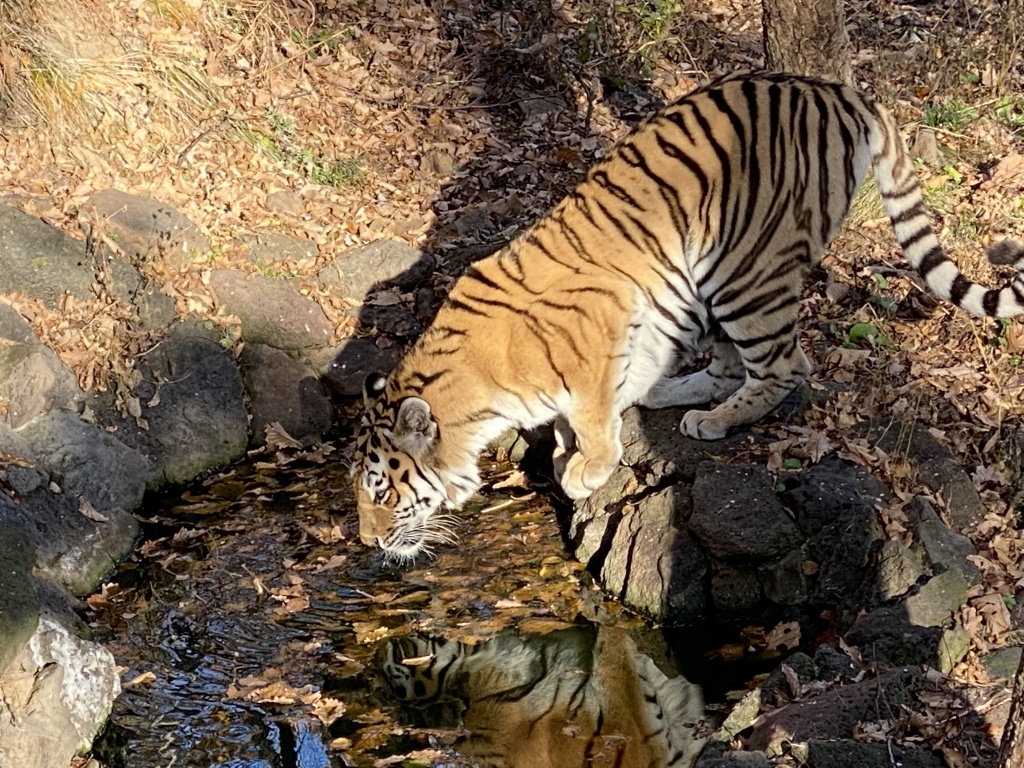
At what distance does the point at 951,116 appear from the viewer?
888 cm

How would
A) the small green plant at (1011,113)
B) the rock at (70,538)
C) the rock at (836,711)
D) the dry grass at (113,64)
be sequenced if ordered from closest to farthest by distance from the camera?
1. the rock at (836,711)
2. the rock at (70,538)
3. the dry grass at (113,64)
4. the small green plant at (1011,113)

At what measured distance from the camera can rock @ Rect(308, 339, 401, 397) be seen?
7523 millimetres

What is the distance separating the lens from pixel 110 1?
28.4ft

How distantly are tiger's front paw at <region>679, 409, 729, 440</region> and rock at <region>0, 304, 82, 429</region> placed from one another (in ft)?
10.9

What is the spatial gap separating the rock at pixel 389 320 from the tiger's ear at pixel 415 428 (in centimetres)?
206

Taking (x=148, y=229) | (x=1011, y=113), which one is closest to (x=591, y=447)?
(x=148, y=229)

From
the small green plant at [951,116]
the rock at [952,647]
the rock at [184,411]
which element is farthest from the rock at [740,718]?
the small green plant at [951,116]

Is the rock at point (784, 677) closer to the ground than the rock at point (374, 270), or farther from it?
farther from it

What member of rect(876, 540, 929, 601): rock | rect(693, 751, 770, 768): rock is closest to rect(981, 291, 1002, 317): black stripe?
rect(876, 540, 929, 601): rock

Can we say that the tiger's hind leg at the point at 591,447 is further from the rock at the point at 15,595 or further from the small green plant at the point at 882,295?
the rock at the point at 15,595

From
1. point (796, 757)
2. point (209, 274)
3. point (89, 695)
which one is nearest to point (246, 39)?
point (209, 274)

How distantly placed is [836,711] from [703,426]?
82.2 inches

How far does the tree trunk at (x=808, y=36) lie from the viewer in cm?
768

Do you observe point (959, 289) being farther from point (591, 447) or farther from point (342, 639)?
point (342, 639)
